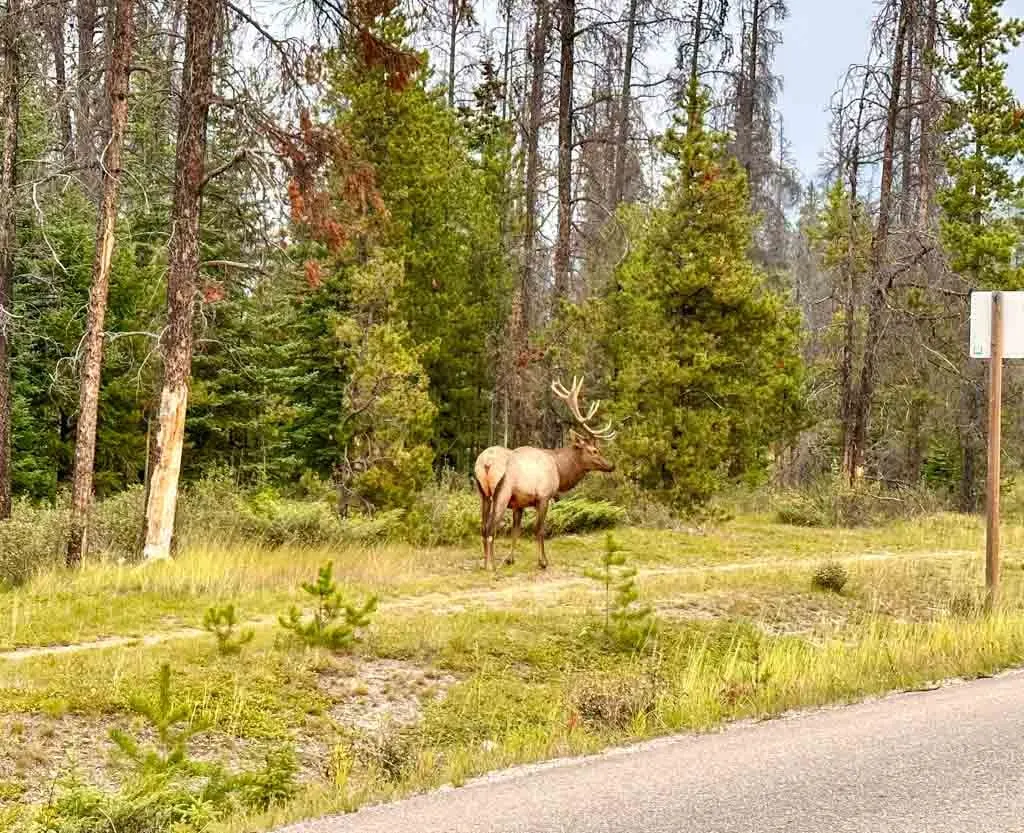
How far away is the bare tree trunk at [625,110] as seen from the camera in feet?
80.6

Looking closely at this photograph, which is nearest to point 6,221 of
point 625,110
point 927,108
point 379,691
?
point 379,691

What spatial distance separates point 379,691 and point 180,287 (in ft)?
24.6

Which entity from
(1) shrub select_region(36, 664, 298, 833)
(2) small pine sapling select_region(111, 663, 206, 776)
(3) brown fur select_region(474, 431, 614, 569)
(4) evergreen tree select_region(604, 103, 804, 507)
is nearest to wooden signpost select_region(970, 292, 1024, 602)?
(3) brown fur select_region(474, 431, 614, 569)

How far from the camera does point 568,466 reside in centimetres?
1499

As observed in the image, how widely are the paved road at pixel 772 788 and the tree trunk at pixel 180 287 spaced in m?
9.44

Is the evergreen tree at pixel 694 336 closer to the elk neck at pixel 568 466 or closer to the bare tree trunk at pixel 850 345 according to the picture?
the bare tree trunk at pixel 850 345

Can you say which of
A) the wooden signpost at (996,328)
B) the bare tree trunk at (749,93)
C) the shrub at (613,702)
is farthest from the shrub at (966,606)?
the bare tree trunk at (749,93)

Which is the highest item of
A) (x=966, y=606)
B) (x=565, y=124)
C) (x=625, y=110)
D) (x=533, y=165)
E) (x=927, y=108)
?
(x=625, y=110)

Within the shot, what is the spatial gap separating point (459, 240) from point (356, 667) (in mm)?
17575

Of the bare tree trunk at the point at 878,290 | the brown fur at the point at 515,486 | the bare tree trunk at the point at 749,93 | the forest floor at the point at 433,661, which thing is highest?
the bare tree trunk at the point at 749,93

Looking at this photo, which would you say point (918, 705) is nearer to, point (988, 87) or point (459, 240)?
point (459, 240)

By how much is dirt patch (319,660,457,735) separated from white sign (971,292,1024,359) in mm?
5759

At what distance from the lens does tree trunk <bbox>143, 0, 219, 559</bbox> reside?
13039mm

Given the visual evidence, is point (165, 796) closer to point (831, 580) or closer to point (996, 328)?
point (996, 328)
